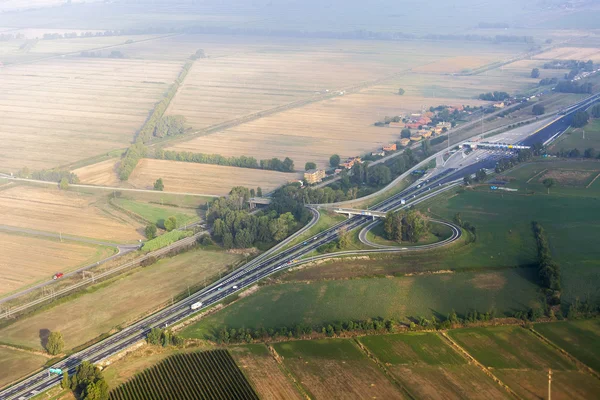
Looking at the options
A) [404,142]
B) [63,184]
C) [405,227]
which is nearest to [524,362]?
[405,227]

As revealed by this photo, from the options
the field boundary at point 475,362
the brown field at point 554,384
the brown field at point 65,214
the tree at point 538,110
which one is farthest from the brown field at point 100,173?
the tree at point 538,110

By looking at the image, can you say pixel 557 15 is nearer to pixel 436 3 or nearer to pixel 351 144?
pixel 436 3

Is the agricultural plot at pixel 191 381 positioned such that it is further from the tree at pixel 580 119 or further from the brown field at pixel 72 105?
the tree at pixel 580 119

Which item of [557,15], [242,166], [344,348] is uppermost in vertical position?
[557,15]

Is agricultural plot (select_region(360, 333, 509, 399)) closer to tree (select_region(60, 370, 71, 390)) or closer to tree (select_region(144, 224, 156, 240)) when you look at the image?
tree (select_region(60, 370, 71, 390))

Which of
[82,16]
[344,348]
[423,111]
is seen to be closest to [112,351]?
[344,348]

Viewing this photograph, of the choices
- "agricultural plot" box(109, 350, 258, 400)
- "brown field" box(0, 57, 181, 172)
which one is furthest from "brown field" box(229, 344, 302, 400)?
"brown field" box(0, 57, 181, 172)
